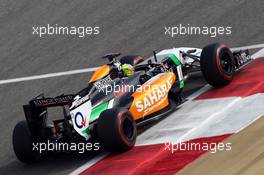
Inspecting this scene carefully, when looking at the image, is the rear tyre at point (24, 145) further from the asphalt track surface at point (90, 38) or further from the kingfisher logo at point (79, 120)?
the asphalt track surface at point (90, 38)

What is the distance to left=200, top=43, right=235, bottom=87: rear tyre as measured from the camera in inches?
521

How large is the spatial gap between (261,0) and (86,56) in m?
4.26

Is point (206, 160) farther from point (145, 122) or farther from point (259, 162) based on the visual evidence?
point (145, 122)

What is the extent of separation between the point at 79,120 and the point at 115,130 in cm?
72

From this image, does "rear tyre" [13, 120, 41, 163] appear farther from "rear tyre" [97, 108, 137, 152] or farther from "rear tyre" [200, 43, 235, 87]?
"rear tyre" [200, 43, 235, 87]

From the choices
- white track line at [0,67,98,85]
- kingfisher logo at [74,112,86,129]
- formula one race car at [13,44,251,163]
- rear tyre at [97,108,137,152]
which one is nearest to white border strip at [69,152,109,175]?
formula one race car at [13,44,251,163]

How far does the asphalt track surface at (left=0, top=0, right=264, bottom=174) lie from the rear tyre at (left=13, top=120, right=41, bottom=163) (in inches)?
58.9

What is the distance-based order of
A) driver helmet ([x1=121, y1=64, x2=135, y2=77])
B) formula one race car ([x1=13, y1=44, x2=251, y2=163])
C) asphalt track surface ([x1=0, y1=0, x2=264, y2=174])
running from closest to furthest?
formula one race car ([x1=13, y1=44, x2=251, y2=163]), driver helmet ([x1=121, y1=64, x2=135, y2=77]), asphalt track surface ([x1=0, y1=0, x2=264, y2=174])

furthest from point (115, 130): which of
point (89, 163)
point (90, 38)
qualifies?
point (90, 38)

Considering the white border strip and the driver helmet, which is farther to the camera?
the driver helmet

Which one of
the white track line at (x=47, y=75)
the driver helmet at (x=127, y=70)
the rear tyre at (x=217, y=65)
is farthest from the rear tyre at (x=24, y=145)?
the white track line at (x=47, y=75)

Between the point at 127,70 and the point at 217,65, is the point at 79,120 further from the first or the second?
the point at 217,65

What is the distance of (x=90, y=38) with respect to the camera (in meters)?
18.9

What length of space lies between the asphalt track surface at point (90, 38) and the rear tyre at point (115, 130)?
2803mm
